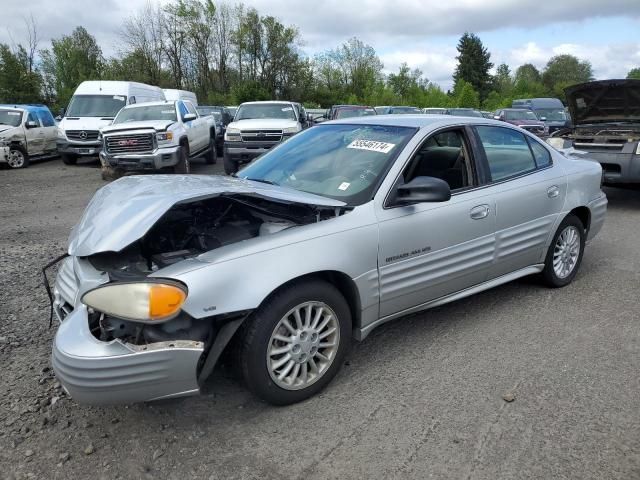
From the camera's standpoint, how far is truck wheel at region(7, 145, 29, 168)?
49.2 feet

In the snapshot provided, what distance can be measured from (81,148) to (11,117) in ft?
7.96

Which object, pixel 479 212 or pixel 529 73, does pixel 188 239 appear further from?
pixel 529 73

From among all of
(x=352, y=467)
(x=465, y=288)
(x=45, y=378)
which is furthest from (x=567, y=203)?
(x=45, y=378)

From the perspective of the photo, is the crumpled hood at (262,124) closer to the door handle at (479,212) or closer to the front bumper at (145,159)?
the front bumper at (145,159)

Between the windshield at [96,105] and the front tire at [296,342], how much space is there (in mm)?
14525

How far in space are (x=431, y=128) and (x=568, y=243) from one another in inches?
76.3

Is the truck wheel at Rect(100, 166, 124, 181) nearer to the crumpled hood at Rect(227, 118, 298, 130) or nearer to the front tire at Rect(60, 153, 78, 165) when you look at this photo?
the crumpled hood at Rect(227, 118, 298, 130)

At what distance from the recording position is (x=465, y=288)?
3910 millimetres

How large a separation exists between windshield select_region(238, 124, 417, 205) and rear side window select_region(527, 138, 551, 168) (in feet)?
4.77

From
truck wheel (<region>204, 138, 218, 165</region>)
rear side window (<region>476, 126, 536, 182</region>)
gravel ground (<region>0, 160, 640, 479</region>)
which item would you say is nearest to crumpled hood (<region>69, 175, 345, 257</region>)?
gravel ground (<region>0, 160, 640, 479</region>)

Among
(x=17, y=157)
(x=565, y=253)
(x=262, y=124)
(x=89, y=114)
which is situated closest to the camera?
(x=565, y=253)

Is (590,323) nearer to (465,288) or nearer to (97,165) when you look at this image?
(465,288)

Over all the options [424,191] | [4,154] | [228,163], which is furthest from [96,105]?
[424,191]

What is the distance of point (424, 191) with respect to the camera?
328 cm
